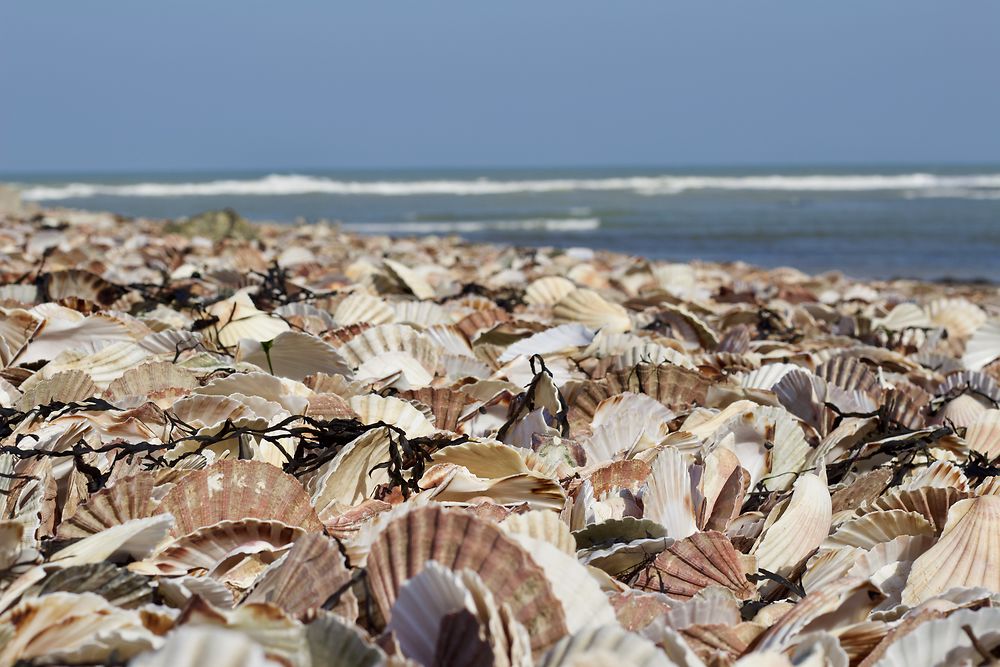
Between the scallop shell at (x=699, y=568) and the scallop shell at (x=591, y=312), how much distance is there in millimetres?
1877

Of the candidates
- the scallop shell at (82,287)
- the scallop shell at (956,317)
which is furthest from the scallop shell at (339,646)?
the scallop shell at (956,317)

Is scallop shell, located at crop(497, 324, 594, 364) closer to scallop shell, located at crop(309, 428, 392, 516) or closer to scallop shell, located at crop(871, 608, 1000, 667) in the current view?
scallop shell, located at crop(309, 428, 392, 516)

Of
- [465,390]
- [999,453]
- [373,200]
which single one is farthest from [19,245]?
[373,200]

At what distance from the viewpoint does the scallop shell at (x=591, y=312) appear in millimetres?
3272

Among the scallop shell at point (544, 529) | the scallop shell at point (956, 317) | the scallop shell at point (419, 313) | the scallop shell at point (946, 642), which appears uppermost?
the scallop shell at point (544, 529)

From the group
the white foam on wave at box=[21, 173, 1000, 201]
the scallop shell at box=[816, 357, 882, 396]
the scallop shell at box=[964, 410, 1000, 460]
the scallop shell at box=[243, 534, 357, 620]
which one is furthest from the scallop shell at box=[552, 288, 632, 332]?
the white foam on wave at box=[21, 173, 1000, 201]

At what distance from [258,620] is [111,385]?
1247 mm

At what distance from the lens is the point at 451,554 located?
40.7 inches

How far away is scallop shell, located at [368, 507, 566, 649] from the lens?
0.99 metres

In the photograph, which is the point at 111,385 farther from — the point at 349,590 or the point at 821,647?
the point at 821,647

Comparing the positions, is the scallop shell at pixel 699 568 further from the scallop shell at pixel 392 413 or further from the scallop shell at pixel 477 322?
the scallop shell at pixel 477 322

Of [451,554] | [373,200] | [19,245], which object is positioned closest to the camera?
[451,554]

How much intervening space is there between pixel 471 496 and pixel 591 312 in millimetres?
1933

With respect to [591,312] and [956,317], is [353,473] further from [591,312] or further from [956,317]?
[956,317]
